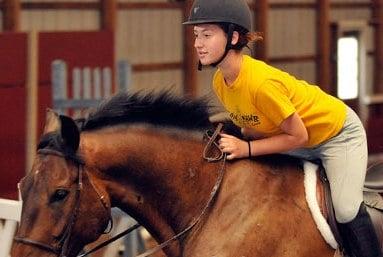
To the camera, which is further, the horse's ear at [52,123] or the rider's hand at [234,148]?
the rider's hand at [234,148]

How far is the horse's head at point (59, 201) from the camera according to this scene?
13.8ft

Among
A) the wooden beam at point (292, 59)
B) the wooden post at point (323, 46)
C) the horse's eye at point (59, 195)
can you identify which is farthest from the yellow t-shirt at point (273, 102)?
the wooden post at point (323, 46)

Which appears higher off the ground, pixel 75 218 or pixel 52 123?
pixel 52 123

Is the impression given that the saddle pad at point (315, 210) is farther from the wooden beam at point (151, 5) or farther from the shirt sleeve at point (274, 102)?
the wooden beam at point (151, 5)

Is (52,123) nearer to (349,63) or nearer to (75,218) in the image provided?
(75,218)

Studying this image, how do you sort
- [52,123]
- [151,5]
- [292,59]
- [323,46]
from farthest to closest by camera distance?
[323,46] → [292,59] → [151,5] → [52,123]

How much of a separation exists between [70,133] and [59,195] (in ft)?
0.80

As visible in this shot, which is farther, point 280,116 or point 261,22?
point 261,22

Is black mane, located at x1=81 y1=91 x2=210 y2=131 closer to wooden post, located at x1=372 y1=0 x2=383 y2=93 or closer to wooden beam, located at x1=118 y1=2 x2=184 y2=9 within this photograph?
wooden beam, located at x1=118 y1=2 x2=184 y2=9

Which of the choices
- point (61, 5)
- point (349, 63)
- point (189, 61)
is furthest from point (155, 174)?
point (349, 63)

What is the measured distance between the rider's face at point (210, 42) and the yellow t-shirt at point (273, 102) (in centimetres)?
12

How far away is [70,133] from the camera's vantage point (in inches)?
169

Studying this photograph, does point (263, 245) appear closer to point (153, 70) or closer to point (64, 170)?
point (64, 170)

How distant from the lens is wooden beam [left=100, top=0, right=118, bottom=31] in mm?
12250
